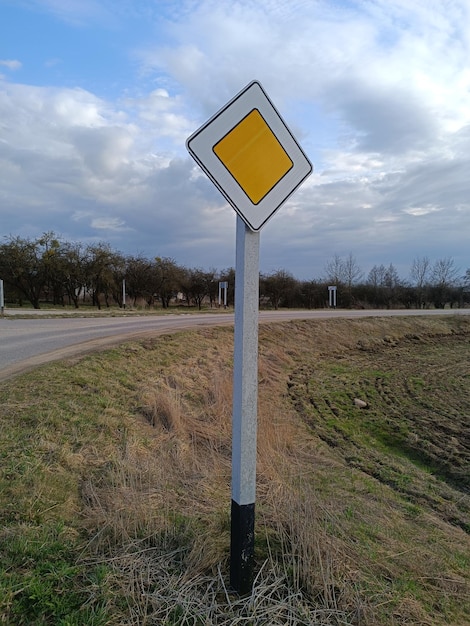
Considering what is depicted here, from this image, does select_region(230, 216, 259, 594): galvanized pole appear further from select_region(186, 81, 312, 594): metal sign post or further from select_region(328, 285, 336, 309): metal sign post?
select_region(328, 285, 336, 309): metal sign post

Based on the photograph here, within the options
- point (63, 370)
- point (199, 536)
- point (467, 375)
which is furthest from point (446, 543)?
point (467, 375)

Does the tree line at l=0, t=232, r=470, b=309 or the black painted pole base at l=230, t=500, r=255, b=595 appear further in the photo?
the tree line at l=0, t=232, r=470, b=309

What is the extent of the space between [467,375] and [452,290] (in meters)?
47.8

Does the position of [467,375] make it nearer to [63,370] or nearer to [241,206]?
[63,370]

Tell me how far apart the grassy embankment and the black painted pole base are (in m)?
0.07

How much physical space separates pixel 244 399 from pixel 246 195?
3.42 ft

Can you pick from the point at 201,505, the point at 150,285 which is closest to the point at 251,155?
the point at 201,505

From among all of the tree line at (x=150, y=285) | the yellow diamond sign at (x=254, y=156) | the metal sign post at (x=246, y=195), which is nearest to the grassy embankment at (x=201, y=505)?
the metal sign post at (x=246, y=195)

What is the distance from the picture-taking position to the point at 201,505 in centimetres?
348

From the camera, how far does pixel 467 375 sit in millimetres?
Result: 14758

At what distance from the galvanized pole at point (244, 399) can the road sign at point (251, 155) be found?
14 cm

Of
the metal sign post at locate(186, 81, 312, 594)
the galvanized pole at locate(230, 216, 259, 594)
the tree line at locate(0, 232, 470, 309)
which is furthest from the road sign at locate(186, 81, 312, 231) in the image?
the tree line at locate(0, 232, 470, 309)

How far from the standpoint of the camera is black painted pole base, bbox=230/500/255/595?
2.29 meters

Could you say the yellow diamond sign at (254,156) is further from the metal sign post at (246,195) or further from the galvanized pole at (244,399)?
the galvanized pole at (244,399)
